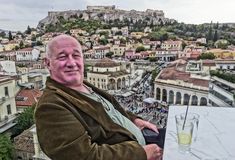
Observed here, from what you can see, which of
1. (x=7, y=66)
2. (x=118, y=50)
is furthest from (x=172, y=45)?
(x=7, y=66)

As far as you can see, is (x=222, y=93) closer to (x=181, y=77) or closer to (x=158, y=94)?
(x=181, y=77)

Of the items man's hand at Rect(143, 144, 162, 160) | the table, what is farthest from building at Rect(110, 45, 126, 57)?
man's hand at Rect(143, 144, 162, 160)

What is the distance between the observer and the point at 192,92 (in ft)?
52.2

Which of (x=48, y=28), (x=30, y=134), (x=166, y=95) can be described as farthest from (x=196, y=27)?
(x=30, y=134)

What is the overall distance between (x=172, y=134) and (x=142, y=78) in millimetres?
24209

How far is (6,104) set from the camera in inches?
420

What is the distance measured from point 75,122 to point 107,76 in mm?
20720

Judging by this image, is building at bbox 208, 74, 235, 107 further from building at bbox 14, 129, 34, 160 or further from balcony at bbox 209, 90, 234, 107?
building at bbox 14, 129, 34, 160

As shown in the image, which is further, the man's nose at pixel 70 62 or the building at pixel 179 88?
the building at pixel 179 88

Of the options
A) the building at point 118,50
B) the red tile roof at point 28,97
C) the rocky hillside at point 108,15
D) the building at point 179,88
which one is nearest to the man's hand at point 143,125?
the red tile roof at point 28,97

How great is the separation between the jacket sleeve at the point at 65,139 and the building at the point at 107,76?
20.7m

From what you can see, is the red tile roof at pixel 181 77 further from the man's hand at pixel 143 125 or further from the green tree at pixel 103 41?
the green tree at pixel 103 41

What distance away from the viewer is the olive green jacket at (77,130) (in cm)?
109

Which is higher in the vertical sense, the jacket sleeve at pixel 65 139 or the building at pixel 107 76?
the jacket sleeve at pixel 65 139
